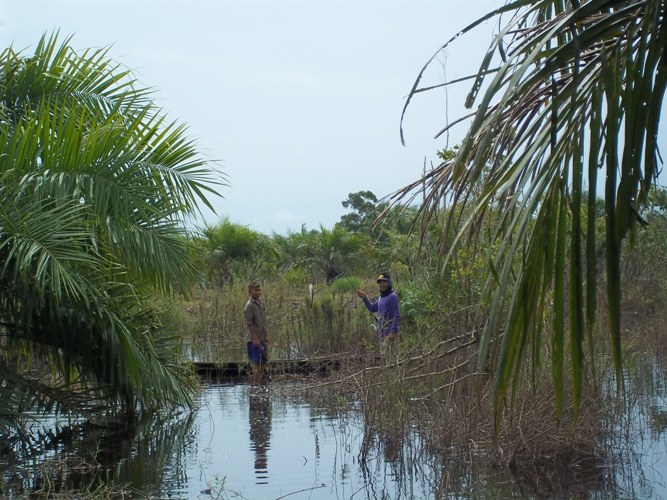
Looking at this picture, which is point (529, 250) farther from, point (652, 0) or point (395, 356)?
point (395, 356)

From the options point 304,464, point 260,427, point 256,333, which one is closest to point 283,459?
point 304,464

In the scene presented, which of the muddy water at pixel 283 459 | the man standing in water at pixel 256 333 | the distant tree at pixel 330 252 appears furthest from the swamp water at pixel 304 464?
the distant tree at pixel 330 252

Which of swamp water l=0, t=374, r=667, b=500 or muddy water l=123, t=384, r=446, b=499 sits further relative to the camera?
muddy water l=123, t=384, r=446, b=499

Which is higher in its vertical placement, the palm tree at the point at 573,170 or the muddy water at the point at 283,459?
the palm tree at the point at 573,170

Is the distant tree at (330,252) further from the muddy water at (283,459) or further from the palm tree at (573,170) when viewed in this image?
the palm tree at (573,170)

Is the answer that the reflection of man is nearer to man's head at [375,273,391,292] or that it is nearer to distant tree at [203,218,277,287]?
man's head at [375,273,391,292]

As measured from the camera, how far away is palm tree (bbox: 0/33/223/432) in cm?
863

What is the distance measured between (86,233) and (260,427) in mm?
4029

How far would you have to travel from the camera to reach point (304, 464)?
9.20m

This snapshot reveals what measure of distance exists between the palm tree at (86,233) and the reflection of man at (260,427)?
1.11m

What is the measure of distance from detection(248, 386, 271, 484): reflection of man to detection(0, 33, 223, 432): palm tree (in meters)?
1.11

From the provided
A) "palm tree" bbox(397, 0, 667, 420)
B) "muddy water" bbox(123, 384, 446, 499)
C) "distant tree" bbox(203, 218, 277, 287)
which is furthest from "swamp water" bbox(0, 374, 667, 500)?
"distant tree" bbox(203, 218, 277, 287)

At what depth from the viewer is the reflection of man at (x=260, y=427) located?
912cm

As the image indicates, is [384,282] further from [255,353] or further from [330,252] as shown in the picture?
[330,252]
